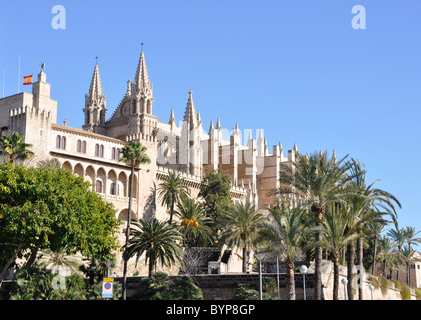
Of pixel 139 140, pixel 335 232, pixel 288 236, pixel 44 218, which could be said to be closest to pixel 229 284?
pixel 288 236

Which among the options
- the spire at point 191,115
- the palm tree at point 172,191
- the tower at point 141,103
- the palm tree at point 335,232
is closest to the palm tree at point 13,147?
the palm tree at point 172,191

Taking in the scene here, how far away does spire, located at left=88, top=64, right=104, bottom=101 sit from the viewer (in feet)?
242

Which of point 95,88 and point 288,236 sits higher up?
point 95,88

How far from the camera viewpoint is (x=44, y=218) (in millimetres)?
33062

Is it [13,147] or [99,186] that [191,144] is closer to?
[99,186]

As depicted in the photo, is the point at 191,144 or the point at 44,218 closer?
the point at 44,218

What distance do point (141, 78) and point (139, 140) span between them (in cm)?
1448


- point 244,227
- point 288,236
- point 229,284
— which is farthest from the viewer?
point 244,227

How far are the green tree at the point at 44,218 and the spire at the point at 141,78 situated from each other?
3602 centimetres

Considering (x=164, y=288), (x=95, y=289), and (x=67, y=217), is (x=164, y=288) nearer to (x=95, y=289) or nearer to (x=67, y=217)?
(x=95, y=289)

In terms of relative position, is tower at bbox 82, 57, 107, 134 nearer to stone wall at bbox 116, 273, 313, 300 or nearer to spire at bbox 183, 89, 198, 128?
spire at bbox 183, 89, 198, 128

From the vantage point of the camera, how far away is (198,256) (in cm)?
4734
